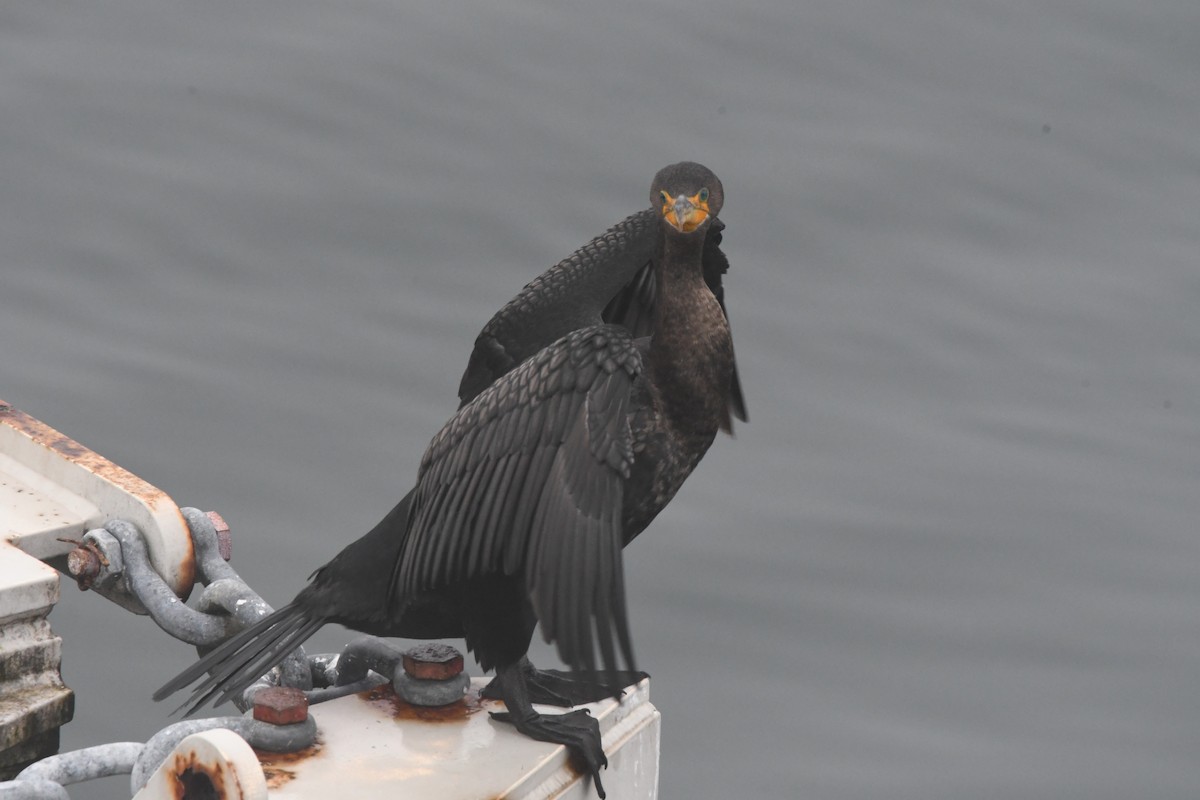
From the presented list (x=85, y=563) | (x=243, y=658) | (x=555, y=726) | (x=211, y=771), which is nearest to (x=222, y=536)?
(x=85, y=563)

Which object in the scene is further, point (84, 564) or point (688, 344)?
point (84, 564)

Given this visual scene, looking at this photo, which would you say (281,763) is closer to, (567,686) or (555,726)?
(555,726)

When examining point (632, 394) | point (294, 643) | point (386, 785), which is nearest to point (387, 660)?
point (294, 643)

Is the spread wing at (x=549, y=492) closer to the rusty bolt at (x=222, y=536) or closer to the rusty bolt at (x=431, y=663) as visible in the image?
the rusty bolt at (x=431, y=663)

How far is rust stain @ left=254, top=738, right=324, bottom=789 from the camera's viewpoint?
125 inches

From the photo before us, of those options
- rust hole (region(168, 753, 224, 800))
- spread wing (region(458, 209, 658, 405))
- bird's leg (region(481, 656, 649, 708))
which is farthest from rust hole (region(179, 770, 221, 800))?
spread wing (region(458, 209, 658, 405))

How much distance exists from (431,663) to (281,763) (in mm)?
371

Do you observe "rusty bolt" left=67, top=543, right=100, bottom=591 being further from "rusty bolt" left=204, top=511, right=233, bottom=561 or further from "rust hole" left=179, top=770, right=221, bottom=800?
"rust hole" left=179, top=770, right=221, bottom=800

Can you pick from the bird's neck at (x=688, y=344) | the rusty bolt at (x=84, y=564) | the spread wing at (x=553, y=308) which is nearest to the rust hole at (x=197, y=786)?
the bird's neck at (x=688, y=344)

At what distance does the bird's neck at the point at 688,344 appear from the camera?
348 centimetres

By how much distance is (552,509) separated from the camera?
A: 3.24 meters

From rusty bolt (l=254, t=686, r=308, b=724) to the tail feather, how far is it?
18 centimetres

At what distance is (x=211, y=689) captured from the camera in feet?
11.4

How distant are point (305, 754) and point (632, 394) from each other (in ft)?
2.70
